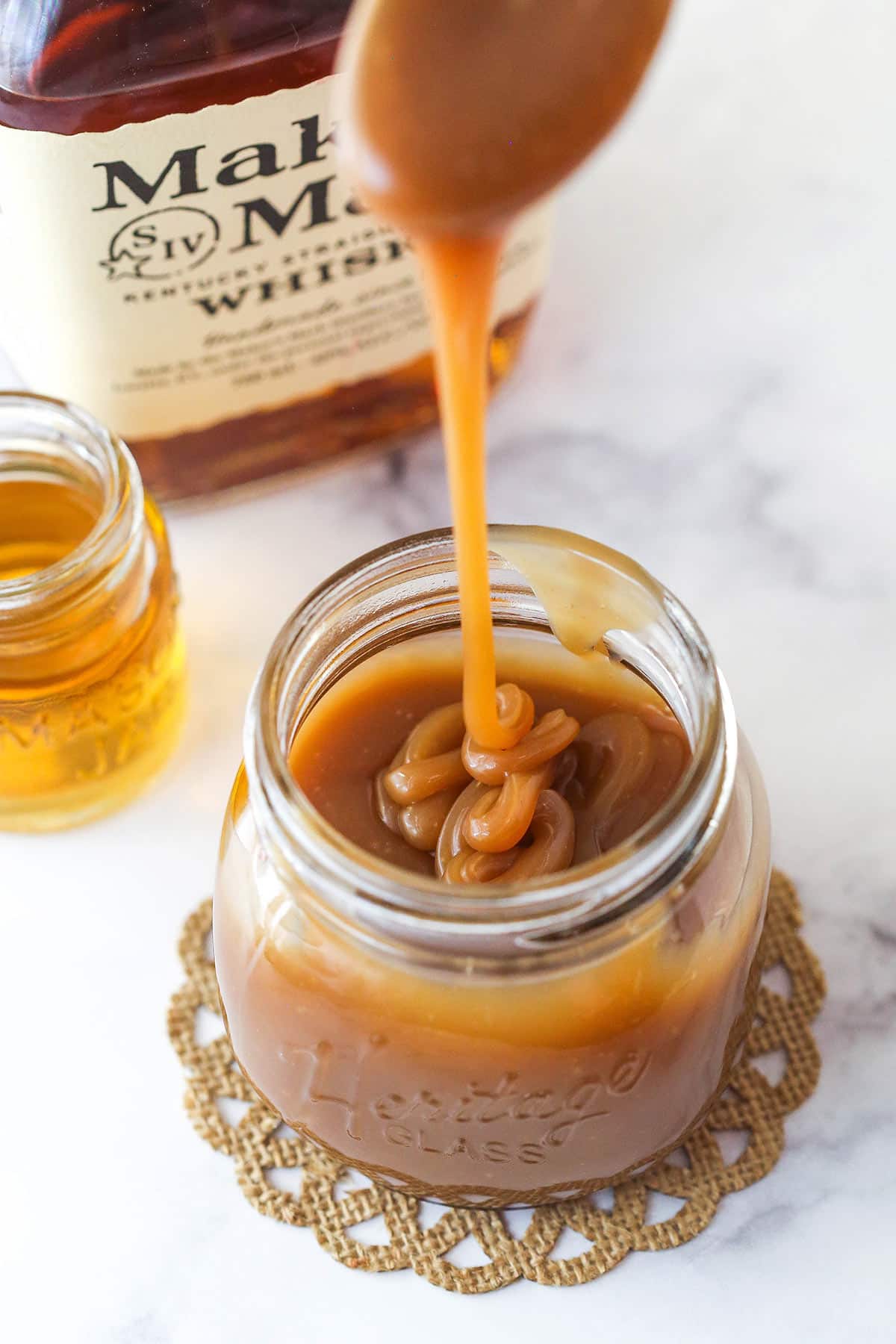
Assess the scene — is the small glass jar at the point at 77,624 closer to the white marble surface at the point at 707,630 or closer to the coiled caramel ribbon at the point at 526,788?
the white marble surface at the point at 707,630

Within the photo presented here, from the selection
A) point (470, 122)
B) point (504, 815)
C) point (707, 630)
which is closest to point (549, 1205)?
point (504, 815)

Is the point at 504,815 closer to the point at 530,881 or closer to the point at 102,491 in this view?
the point at 530,881

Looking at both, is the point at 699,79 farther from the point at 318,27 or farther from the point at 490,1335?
the point at 490,1335

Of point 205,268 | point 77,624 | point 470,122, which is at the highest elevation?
point 470,122

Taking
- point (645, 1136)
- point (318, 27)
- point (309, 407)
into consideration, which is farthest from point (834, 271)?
point (645, 1136)

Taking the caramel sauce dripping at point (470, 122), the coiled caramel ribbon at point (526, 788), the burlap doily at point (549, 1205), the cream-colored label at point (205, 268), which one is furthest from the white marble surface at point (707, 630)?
the caramel sauce dripping at point (470, 122)

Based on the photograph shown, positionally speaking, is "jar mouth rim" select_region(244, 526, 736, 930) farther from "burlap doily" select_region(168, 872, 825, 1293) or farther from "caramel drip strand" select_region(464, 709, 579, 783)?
"burlap doily" select_region(168, 872, 825, 1293)

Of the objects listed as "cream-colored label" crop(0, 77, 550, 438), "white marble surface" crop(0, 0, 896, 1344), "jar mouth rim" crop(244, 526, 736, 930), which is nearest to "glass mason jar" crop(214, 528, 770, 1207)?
"jar mouth rim" crop(244, 526, 736, 930)
